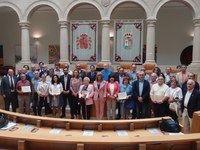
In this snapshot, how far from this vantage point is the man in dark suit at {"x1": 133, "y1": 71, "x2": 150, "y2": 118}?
752 cm

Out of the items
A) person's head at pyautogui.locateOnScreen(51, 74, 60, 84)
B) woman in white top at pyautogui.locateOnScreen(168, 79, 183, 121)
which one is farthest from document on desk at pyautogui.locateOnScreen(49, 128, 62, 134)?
person's head at pyautogui.locateOnScreen(51, 74, 60, 84)

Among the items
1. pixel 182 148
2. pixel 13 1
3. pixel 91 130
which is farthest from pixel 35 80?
pixel 13 1

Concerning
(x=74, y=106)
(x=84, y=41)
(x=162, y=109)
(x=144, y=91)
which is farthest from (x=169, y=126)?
(x=84, y=41)

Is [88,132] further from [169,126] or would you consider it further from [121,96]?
[121,96]

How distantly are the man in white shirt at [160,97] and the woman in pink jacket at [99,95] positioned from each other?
1518 millimetres

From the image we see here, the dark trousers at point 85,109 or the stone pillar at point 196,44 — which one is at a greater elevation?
the stone pillar at point 196,44

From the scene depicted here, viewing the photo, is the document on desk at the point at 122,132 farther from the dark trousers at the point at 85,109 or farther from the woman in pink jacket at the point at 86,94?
the dark trousers at the point at 85,109

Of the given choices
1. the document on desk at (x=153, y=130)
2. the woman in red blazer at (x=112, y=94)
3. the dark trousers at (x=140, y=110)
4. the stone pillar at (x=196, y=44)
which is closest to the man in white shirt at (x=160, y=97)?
the dark trousers at (x=140, y=110)

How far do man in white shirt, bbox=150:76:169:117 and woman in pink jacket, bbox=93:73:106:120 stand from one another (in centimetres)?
152

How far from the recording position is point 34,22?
2036cm

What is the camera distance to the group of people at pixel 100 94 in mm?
7133

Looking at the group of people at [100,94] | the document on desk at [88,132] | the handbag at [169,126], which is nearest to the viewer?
the handbag at [169,126]

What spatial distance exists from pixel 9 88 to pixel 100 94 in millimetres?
3174

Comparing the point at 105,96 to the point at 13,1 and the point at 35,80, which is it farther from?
the point at 13,1
